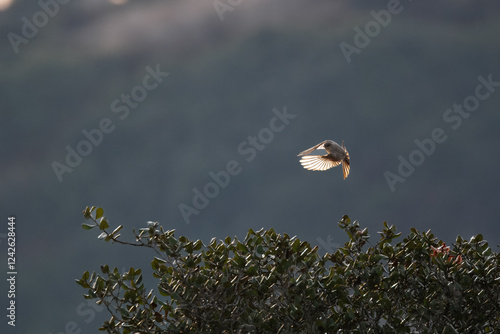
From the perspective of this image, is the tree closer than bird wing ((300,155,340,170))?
Yes

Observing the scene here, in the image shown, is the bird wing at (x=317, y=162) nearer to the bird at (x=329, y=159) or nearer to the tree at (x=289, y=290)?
the bird at (x=329, y=159)

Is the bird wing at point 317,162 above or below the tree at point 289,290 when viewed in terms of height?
above

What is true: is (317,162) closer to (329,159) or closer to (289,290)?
(329,159)

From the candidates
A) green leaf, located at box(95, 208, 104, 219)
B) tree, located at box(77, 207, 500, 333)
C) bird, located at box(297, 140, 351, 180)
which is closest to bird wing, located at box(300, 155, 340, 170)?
bird, located at box(297, 140, 351, 180)

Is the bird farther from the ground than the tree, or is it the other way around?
the bird

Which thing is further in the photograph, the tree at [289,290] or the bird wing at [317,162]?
the bird wing at [317,162]

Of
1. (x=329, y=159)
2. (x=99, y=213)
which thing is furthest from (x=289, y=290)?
(x=329, y=159)

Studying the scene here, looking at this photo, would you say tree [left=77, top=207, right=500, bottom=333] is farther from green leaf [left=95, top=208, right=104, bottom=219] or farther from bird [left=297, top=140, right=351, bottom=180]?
bird [left=297, top=140, right=351, bottom=180]

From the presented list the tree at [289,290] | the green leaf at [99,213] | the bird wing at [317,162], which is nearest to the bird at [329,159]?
the bird wing at [317,162]
